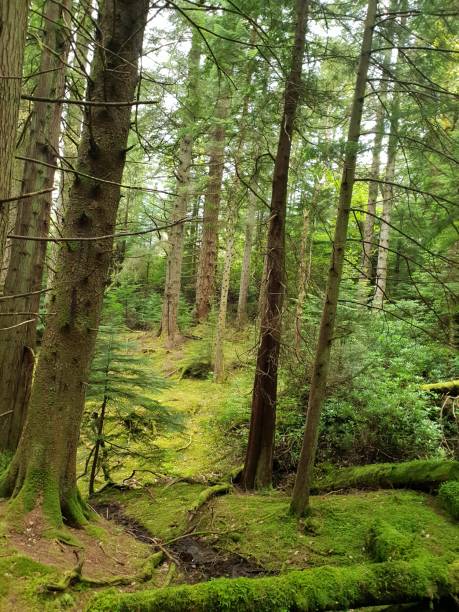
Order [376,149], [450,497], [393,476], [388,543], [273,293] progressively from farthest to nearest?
1. [273,293]
2. [393,476]
3. [450,497]
4. [376,149]
5. [388,543]

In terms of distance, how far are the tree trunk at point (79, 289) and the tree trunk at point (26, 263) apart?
1889mm

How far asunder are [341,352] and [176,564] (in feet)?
14.9

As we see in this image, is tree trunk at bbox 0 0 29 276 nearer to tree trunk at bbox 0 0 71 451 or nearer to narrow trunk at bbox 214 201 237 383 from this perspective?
tree trunk at bbox 0 0 71 451

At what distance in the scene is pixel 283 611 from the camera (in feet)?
9.23

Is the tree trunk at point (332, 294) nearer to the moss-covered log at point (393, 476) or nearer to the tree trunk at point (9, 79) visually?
the moss-covered log at point (393, 476)

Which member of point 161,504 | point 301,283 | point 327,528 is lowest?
point 161,504

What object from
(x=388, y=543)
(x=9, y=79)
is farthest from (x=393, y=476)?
(x=9, y=79)

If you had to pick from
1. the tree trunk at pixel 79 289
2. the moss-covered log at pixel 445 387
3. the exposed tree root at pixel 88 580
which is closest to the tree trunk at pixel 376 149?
the moss-covered log at pixel 445 387

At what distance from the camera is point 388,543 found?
4.02 metres

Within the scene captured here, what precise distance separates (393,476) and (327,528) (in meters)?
1.46

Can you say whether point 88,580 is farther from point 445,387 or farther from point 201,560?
point 445,387

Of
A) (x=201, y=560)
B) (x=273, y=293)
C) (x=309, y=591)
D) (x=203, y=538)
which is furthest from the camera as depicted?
(x=273, y=293)

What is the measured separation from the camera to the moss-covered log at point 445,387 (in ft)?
25.2

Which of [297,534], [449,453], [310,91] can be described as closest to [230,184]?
[310,91]
